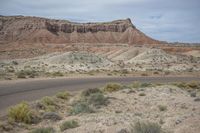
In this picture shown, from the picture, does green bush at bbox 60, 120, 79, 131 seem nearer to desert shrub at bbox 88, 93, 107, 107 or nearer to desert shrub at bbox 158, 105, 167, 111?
desert shrub at bbox 158, 105, 167, 111

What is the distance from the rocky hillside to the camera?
165 m

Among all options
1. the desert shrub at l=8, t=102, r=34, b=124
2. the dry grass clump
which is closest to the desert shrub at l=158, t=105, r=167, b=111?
the dry grass clump

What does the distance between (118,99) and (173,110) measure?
462 cm

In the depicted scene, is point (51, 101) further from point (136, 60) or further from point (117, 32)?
point (117, 32)

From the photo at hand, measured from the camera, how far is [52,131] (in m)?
12.1

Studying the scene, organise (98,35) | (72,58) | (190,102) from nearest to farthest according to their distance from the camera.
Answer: (190,102) < (72,58) < (98,35)

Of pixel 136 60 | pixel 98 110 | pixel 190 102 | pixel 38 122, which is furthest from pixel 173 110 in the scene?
pixel 136 60

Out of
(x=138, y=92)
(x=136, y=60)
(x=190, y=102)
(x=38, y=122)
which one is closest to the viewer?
(x=38, y=122)

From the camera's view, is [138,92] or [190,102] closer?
[190,102]

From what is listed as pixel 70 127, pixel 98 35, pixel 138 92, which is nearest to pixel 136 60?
pixel 138 92

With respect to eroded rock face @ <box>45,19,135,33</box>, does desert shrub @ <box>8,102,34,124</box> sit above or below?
below

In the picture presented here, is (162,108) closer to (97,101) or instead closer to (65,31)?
(97,101)

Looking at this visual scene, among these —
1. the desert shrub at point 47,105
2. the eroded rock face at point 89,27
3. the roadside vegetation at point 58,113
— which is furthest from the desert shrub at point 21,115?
A: the eroded rock face at point 89,27

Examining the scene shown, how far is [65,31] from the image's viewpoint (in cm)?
17888
